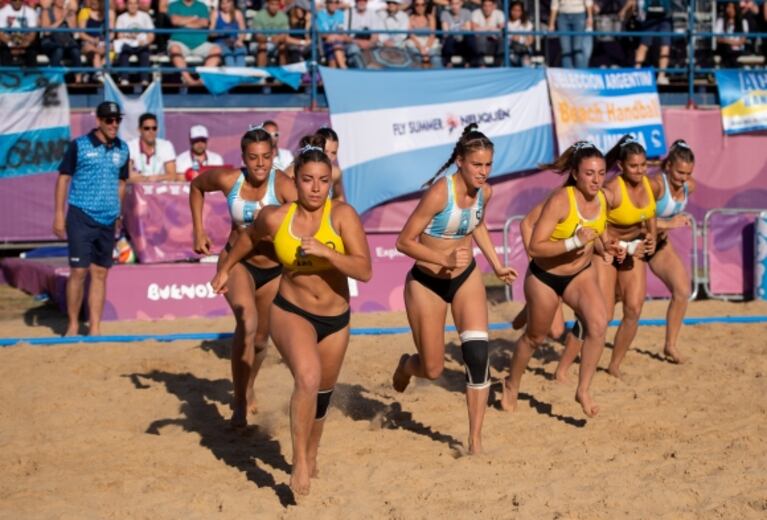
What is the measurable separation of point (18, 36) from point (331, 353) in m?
9.08

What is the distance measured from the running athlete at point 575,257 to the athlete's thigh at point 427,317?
2.78 feet

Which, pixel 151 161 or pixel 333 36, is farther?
pixel 333 36

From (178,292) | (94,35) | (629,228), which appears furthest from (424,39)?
(629,228)

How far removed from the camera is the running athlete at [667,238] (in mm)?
9305

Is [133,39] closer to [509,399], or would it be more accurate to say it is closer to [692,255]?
[692,255]

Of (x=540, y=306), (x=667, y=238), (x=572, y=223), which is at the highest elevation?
(x=572, y=223)

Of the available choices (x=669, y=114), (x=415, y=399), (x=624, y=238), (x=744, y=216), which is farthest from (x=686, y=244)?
(x=415, y=399)

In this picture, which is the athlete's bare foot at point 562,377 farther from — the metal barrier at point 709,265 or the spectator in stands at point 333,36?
the spectator in stands at point 333,36

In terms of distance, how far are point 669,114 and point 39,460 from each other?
1023cm

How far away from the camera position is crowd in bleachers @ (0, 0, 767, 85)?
45.4 feet

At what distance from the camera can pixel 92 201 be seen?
1015 centimetres

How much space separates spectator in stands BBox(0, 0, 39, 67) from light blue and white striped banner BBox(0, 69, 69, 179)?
19.0 inches

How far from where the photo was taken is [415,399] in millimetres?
8383

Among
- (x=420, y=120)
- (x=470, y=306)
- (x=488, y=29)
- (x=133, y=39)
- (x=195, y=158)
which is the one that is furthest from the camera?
(x=488, y=29)
